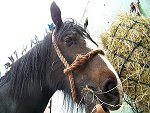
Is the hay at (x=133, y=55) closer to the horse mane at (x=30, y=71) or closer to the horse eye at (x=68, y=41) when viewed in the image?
the horse eye at (x=68, y=41)

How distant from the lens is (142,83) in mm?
843

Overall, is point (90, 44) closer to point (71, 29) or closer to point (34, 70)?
point (71, 29)

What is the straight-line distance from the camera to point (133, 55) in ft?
2.82

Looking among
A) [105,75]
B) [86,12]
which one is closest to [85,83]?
[105,75]

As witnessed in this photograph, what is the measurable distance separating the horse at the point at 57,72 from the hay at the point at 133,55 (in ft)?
0.22

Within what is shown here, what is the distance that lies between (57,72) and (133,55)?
1.22 feet

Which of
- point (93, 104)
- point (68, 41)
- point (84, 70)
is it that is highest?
point (68, 41)

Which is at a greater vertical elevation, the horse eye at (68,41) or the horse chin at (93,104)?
the horse eye at (68,41)

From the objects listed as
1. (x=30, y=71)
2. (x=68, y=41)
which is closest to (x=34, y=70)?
(x=30, y=71)

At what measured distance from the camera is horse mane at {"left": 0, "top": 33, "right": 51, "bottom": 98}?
112 centimetres

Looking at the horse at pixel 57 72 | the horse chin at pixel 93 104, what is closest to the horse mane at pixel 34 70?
the horse at pixel 57 72

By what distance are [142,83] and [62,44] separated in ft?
1.33

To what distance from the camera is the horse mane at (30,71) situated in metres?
1.12

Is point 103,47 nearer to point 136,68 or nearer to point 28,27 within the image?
point 136,68
